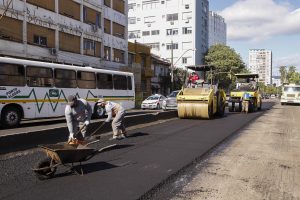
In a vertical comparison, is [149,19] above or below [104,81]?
above

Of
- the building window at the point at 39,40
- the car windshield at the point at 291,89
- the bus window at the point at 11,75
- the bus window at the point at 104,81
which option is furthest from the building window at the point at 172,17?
the bus window at the point at 11,75

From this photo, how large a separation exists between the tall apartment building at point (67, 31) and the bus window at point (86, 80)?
18.0ft

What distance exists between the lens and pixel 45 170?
7832mm

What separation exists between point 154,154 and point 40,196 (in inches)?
171

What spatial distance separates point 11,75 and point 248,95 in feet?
54.3

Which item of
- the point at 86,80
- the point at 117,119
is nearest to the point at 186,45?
the point at 86,80

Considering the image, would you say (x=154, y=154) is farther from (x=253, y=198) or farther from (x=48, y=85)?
(x=48, y=85)

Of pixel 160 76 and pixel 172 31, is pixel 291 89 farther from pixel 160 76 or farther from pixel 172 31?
pixel 172 31

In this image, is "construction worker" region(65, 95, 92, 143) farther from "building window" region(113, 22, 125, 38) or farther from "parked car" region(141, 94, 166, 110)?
"building window" region(113, 22, 125, 38)

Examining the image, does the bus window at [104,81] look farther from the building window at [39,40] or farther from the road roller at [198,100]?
the building window at [39,40]

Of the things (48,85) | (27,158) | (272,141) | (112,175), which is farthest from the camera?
(48,85)

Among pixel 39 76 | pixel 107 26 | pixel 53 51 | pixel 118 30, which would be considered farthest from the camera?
pixel 118 30

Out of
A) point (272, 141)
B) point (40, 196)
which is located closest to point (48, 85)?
point (272, 141)

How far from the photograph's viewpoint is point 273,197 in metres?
6.84
